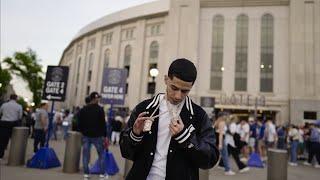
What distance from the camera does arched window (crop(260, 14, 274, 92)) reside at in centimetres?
3588

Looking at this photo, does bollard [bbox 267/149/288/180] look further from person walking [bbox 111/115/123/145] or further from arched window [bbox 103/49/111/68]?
arched window [bbox 103/49/111/68]

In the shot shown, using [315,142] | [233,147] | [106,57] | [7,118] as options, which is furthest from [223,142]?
[106,57]

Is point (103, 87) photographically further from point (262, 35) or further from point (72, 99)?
point (72, 99)

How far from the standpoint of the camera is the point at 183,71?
2020 mm

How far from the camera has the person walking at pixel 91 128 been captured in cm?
762

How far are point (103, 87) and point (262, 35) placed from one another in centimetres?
3107

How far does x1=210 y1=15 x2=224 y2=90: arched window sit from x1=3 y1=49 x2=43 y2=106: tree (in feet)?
111

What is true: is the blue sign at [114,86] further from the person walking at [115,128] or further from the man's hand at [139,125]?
the person walking at [115,128]

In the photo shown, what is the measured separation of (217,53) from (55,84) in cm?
3006

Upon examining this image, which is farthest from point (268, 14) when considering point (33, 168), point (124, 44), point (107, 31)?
point (33, 168)

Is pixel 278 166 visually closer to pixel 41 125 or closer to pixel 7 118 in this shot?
pixel 41 125

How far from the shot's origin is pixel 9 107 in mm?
9609

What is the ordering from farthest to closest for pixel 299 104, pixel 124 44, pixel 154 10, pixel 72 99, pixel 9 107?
pixel 72 99 → pixel 124 44 → pixel 154 10 → pixel 299 104 → pixel 9 107

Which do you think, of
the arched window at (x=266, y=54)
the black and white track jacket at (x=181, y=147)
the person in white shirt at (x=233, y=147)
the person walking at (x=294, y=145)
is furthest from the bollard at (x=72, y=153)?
the arched window at (x=266, y=54)
